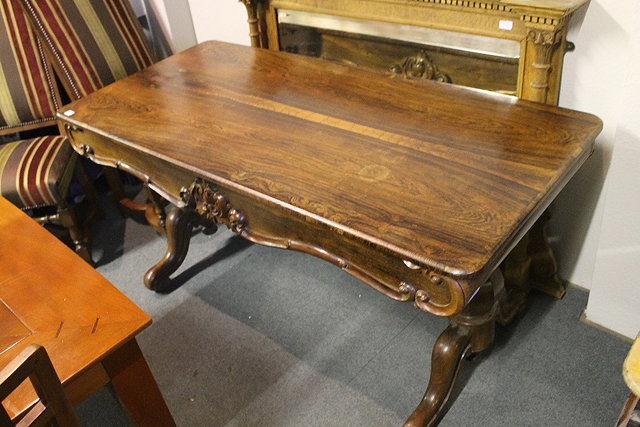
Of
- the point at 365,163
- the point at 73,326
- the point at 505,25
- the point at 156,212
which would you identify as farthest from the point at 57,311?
the point at 505,25

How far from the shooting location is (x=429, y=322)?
1921 mm

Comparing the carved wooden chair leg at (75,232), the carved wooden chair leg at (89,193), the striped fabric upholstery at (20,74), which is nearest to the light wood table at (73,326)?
the carved wooden chair leg at (75,232)

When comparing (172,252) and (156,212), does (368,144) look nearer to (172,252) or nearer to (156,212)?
(172,252)

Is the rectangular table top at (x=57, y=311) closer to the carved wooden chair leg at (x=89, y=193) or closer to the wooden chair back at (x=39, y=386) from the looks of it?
the wooden chair back at (x=39, y=386)

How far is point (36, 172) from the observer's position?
6.94 feet

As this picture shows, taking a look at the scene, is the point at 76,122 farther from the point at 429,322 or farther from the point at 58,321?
the point at 429,322

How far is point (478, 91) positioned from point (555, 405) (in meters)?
0.87

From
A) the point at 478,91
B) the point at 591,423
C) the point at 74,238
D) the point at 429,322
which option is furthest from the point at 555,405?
the point at 74,238

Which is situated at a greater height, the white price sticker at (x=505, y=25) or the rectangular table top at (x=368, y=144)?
the white price sticker at (x=505, y=25)

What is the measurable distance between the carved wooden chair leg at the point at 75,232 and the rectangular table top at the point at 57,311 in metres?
0.76

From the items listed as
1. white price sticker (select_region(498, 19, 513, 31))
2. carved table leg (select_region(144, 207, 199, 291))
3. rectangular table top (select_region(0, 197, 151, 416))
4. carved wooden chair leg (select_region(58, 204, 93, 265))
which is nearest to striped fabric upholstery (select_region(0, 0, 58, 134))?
carved wooden chair leg (select_region(58, 204, 93, 265))

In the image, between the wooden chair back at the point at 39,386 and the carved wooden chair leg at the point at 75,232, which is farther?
the carved wooden chair leg at the point at 75,232

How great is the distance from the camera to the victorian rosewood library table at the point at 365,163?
1202mm

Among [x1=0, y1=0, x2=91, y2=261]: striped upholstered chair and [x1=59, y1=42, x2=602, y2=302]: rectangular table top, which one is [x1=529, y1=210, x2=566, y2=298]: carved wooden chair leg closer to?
[x1=59, y1=42, x2=602, y2=302]: rectangular table top
